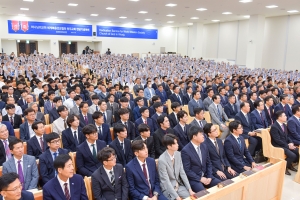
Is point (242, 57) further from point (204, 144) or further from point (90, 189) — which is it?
point (90, 189)

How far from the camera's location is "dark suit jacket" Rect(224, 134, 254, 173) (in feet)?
11.6

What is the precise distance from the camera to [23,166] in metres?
2.87

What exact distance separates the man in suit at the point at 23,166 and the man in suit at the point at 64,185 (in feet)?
2.08

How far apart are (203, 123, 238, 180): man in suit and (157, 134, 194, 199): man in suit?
0.59 m

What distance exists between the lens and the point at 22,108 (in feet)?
18.2

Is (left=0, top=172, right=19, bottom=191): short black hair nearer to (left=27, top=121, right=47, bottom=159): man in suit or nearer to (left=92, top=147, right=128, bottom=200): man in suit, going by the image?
(left=92, top=147, right=128, bottom=200): man in suit

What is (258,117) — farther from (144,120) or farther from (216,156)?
(144,120)

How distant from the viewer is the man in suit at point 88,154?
10.5ft

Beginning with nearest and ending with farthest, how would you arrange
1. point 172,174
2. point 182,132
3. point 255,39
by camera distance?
point 172,174
point 182,132
point 255,39

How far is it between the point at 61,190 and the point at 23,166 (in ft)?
2.50

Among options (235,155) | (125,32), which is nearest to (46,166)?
(235,155)

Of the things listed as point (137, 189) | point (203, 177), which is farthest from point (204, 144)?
point (137, 189)

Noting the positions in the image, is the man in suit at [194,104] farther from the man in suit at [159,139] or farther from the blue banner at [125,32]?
the blue banner at [125,32]

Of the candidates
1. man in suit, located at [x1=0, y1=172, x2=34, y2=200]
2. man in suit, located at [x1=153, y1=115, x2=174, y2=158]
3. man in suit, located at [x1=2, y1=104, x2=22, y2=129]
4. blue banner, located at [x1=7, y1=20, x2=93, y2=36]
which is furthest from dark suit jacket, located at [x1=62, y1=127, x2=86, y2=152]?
blue banner, located at [x1=7, y1=20, x2=93, y2=36]
